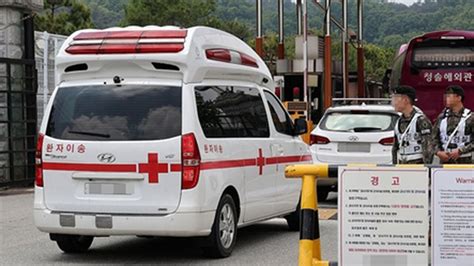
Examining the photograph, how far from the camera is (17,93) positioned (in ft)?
60.2

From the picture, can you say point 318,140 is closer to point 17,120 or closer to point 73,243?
point 73,243

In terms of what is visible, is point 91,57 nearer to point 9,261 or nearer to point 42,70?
point 9,261

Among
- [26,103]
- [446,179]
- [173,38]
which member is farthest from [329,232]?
[26,103]

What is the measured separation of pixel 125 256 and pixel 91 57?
2.20m

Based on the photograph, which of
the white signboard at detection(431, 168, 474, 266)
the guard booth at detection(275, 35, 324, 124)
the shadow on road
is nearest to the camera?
the white signboard at detection(431, 168, 474, 266)

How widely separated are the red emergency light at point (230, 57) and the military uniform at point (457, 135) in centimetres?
241

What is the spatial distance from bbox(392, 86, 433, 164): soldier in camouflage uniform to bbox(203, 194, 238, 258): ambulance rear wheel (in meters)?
1.90

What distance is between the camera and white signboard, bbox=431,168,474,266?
6102mm

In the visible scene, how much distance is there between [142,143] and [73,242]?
5.58 ft

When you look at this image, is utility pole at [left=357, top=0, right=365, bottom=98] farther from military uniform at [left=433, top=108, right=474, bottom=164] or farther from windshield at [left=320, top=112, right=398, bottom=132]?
military uniform at [left=433, top=108, right=474, bottom=164]

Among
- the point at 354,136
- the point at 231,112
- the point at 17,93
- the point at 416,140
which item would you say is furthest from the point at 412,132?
the point at 17,93

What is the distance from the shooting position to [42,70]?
2095 centimetres

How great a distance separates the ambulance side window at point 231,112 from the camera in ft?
29.8

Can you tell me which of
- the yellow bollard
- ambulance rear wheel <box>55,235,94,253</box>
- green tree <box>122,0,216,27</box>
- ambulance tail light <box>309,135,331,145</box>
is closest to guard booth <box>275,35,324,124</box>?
ambulance tail light <box>309,135,331,145</box>
